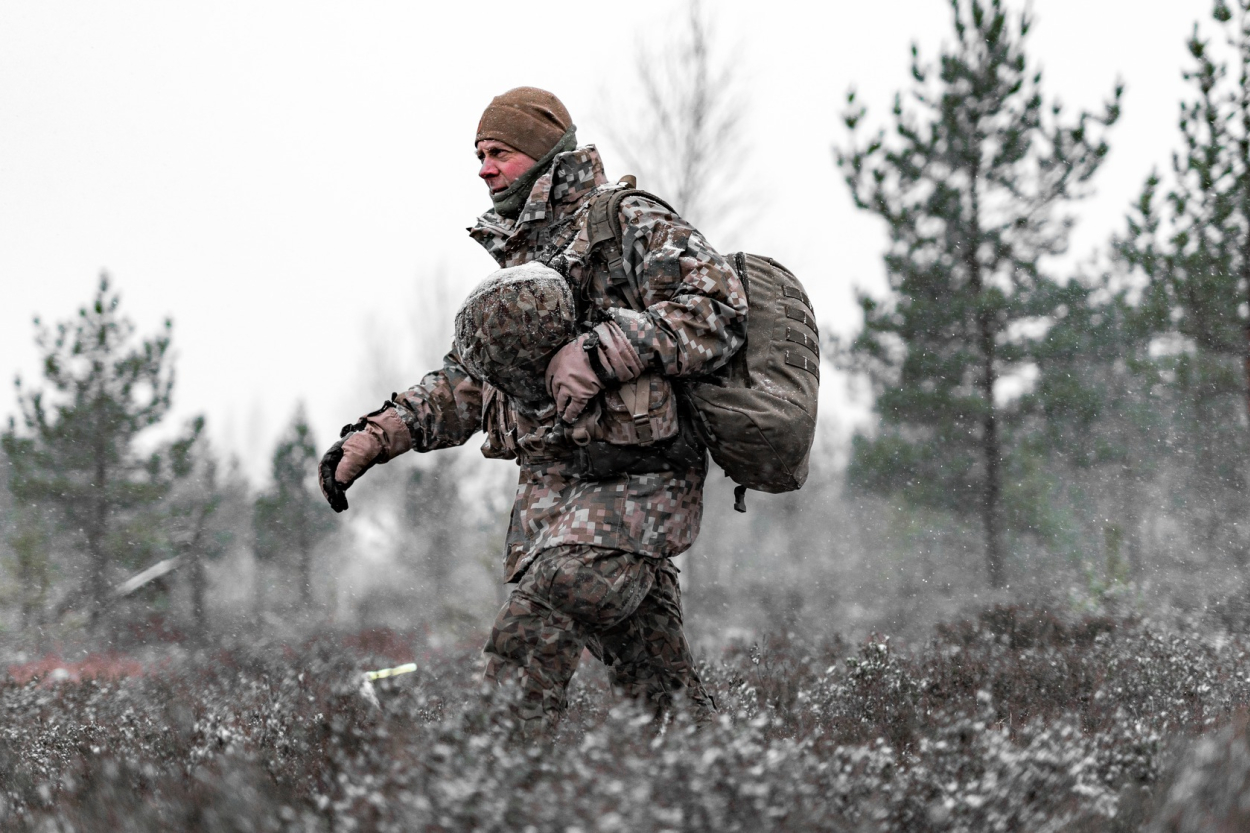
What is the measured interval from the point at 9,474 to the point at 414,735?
51.4 feet

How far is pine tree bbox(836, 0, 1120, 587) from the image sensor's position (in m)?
13.8

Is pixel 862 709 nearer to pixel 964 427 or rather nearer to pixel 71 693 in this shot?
pixel 71 693

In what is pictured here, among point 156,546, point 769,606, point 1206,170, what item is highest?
point 1206,170

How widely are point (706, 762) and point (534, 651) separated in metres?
1.14

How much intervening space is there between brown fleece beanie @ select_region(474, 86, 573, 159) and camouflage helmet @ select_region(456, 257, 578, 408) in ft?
2.22

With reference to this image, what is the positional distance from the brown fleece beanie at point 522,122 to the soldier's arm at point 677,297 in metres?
0.49

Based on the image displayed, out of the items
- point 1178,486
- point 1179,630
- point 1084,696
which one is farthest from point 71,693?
point 1178,486

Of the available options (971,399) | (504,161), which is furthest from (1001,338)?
(504,161)

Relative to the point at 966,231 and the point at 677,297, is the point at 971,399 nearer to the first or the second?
the point at 966,231

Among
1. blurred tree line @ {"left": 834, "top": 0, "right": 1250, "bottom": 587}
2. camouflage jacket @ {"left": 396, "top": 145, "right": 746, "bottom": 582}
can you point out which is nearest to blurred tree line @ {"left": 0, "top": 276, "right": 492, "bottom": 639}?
blurred tree line @ {"left": 834, "top": 0, "right": 1250, "bottom": 587}

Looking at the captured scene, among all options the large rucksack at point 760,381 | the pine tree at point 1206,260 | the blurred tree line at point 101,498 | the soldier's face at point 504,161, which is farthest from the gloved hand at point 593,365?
the blurred tree line at point 101,498

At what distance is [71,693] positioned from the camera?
7.25 m

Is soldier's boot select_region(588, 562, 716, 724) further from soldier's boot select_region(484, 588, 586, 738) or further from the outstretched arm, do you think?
the outstretched arm

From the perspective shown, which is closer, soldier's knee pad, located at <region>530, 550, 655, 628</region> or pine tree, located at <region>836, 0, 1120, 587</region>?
soldier's knee pad, located at <region>530, 550, 655, 628</region>
